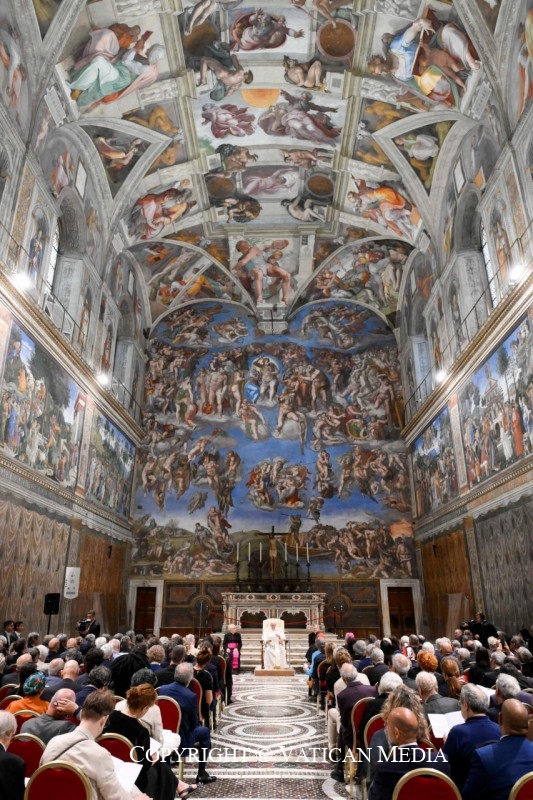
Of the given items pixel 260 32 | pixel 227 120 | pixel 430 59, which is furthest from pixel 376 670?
pixel 227 120

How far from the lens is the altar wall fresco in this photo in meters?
24.0

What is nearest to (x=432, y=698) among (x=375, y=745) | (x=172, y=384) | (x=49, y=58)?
(x=375, y=745)

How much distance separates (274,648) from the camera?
1633 cm

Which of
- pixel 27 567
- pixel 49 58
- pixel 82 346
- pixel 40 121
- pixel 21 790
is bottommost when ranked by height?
pixel 21 790

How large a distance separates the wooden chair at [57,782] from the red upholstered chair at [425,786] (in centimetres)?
188

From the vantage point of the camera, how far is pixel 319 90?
58.0 ft

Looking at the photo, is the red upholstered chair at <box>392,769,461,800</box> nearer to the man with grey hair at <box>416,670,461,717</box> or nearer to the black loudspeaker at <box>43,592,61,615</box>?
the man with grey hair at <box>416,670,461,717</box>

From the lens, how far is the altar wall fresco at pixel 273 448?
24047mm

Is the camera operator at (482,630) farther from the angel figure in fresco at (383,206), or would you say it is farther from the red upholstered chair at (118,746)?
the angel figure in fresco at (383,206)

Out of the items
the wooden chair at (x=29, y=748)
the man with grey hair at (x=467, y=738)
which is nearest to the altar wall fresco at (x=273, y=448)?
the man with grey hair at (x=467, y=738)

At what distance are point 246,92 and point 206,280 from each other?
9.88m

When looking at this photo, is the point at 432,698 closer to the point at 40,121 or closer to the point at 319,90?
the point at 40,121

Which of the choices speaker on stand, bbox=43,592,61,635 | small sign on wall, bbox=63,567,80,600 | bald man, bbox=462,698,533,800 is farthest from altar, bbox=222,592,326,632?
bald man, bbox=462,698,533,800

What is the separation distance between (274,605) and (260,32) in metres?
19.1
